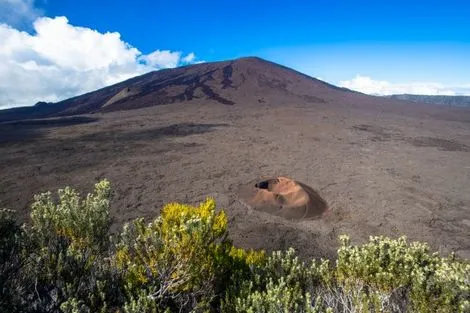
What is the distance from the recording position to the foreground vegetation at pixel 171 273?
410 centimetres

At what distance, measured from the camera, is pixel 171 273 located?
4.54 metres

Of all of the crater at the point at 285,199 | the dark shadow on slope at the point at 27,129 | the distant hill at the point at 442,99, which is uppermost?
the dark shadow on slope at the point at 27,129

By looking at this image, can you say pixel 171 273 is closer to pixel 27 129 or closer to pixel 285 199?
pixel 285 199

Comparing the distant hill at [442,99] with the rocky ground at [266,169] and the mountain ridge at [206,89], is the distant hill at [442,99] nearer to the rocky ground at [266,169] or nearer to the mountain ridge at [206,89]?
the mountain ridge at [206,89]

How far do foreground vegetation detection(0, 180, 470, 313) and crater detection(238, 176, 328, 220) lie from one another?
7027mm

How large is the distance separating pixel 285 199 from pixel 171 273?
8793 millimetres

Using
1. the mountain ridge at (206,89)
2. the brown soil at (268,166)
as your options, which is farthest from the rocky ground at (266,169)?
the mountain ridge at (206,89)

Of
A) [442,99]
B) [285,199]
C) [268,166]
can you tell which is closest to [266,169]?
[268,166]

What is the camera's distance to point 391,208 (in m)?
12.9

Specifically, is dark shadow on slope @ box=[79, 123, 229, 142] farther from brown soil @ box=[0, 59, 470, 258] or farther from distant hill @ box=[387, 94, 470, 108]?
distant hill @ box=[387, 94, 470, 108]

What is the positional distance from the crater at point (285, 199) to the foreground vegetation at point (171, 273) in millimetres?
7027

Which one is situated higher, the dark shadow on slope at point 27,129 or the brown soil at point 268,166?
the dark shadow on slope at point 27,129

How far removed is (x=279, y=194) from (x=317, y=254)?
13.1 ft

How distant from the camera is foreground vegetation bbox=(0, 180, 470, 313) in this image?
4102mm
